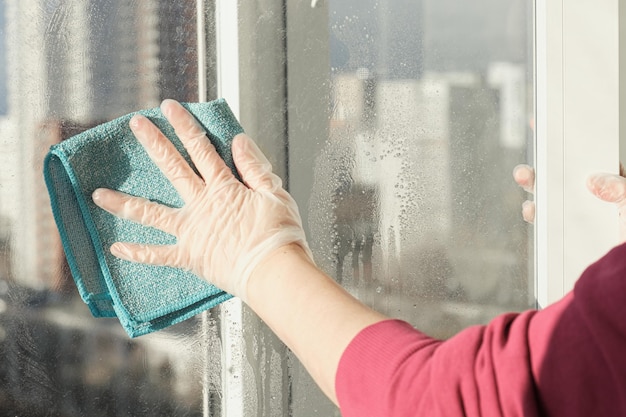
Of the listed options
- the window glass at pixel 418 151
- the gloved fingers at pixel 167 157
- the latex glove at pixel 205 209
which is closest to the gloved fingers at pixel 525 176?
the window glass at pixel 418 151

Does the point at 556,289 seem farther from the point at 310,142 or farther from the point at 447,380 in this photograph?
the point at 447,380

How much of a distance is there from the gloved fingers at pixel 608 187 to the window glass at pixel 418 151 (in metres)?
0.11

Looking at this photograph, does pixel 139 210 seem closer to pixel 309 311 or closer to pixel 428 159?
pixel 309 311

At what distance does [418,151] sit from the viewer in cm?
100

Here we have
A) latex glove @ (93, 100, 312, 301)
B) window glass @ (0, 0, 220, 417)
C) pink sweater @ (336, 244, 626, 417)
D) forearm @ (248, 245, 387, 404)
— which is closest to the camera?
pink sweater @ (336, 244, 626, 417)

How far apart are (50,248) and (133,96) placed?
0.25 metres

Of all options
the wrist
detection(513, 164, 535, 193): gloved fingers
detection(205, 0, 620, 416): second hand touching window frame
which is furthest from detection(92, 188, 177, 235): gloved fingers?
detection(513, 164, 535, 193): gloved fingers

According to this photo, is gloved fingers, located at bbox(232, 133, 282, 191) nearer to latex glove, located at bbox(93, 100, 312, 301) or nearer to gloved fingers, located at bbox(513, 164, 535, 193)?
latex glove, located at bbox(93, 100, 312, 301)

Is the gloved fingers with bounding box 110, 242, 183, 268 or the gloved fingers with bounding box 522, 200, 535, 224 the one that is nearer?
the gloved fingers with bounding box 110, 242, 183, 268

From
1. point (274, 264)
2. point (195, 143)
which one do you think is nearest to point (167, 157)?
point (195, 143)

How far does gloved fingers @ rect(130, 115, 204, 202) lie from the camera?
30.5 inches

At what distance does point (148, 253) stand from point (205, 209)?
9 centimetres

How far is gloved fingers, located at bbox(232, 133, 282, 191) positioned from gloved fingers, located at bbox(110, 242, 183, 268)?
125 mm

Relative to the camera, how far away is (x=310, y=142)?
1003 millimetres
